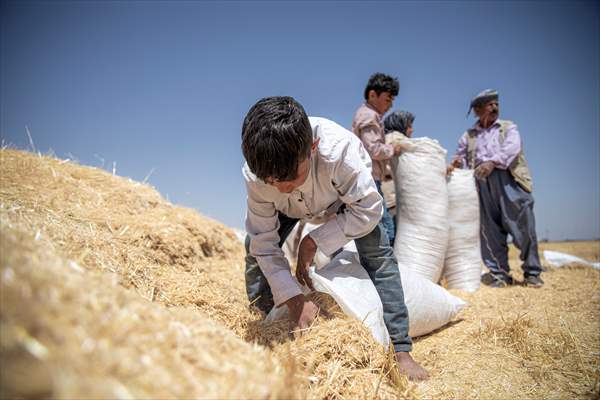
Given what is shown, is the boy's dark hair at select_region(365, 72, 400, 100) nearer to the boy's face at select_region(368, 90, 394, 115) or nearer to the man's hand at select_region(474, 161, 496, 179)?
the boy's face at select_region(368, 90, 394, 115)

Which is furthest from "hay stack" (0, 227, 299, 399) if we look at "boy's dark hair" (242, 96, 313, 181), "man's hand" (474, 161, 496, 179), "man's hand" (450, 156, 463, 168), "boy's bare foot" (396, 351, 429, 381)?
"man's hand" (450, 156, 463, 168)

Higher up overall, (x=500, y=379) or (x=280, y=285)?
(x=280, y=285)

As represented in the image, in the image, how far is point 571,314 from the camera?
2393 mm

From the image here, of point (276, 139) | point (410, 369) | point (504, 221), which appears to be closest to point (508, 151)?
point (504, 221)

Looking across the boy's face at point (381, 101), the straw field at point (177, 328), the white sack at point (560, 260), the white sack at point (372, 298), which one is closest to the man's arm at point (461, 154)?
the boy's face at point (381, 101)

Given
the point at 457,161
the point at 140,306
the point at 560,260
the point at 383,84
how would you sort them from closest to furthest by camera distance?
the point at 140,306, the point at 383,84, the point at 457,161, the point at 560,260

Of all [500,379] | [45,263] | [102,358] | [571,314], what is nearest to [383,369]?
[500,379]

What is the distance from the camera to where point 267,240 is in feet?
6.15

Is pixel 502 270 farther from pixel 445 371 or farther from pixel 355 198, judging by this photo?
pixel 355 198

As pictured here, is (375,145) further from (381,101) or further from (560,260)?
(560,260)

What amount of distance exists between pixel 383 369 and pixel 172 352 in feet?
3.13

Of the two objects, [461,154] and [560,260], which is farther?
[560,260]

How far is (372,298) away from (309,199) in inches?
23.2

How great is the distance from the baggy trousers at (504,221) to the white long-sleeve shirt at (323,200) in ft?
8.11
